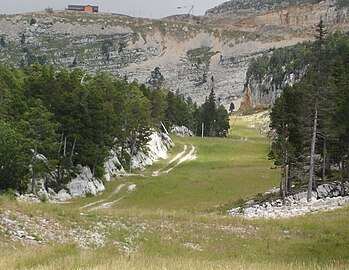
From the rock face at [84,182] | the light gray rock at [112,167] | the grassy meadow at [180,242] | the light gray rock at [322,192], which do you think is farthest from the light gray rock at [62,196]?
the light gray rock at [322,192]

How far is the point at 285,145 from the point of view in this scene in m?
43.2

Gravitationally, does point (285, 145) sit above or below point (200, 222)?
above

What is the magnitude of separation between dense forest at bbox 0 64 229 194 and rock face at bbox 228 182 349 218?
1926 centimetres

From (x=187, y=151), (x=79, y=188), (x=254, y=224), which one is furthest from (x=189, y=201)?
(x=187, y=151)

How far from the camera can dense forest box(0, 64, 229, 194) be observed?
43.8 metres

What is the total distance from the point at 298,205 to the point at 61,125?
26.1 metres

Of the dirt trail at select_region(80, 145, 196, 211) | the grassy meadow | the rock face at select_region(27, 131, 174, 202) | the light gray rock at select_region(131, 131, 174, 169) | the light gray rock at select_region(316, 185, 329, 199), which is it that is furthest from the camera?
the light gray rock at select_region(131, 131, 174, 169)

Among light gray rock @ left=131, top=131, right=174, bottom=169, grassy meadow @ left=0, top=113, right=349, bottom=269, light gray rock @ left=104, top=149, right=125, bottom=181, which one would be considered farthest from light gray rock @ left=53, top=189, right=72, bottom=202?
light gray rock @ left=131, top=131, right=174, bottom=169

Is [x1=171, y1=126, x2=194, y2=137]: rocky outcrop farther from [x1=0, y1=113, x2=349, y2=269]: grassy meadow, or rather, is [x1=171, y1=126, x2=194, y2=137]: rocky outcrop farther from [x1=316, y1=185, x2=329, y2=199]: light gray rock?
[x1=0, y1=113, x2=349, y2=269]: grassy meadow

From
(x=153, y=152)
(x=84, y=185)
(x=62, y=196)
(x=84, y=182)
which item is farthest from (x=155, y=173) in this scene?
(x=62, y=196)

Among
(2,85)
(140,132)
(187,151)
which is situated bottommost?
(187,151)

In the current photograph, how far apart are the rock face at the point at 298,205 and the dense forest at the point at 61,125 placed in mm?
19261

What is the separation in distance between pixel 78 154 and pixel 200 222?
2967cm

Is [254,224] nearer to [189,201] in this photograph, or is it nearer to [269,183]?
[189,201]
